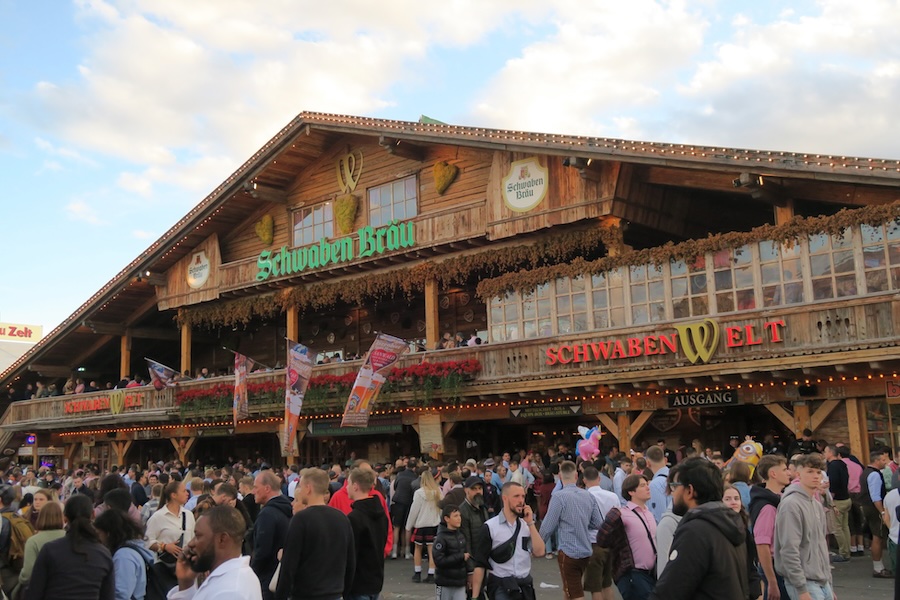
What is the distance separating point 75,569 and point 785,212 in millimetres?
15586

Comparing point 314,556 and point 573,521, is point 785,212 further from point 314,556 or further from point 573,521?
point 314,556

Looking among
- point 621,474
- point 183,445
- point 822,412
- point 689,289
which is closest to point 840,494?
point 621,474

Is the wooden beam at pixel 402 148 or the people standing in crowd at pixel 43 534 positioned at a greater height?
the wooden beam at pixel 402 148

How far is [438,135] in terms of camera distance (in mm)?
21938

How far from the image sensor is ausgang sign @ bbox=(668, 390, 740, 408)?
1809 centimetres

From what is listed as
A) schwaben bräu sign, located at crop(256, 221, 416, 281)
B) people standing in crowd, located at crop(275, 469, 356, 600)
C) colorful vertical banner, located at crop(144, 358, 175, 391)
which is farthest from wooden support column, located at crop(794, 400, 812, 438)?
colorful vertical banner, located at crop(144, 358, 175, 391)

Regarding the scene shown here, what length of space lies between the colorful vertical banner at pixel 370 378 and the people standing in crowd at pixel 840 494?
10.6 metres

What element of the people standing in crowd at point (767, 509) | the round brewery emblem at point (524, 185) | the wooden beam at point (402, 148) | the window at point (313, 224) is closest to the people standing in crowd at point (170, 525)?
the people standing in crowd at point (767, 509)

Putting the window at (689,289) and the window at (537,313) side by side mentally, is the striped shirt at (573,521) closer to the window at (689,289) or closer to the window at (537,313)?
the window at (689,289)

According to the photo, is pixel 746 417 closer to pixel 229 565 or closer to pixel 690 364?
pixel 690 364

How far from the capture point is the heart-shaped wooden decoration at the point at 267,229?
28.0 meters

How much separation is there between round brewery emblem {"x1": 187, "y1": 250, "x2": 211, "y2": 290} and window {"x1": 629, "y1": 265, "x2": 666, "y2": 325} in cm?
1576

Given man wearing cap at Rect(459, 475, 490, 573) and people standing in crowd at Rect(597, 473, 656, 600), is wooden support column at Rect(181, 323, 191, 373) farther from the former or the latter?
people standing in crowd at Rect(597, 473, 656, 600)

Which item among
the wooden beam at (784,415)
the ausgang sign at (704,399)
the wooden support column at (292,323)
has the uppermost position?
the wooden support column at (292,323)
